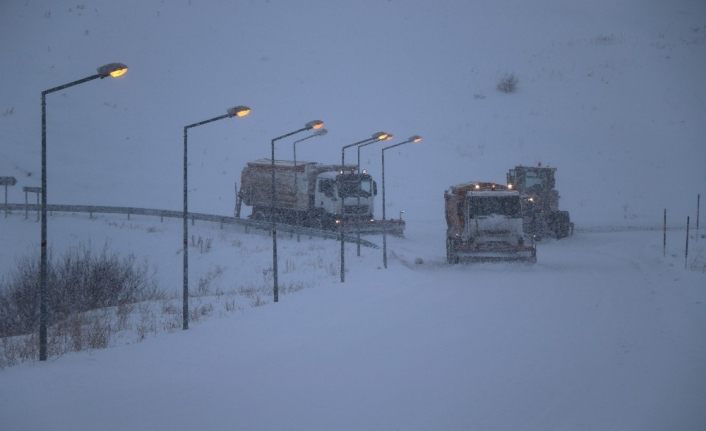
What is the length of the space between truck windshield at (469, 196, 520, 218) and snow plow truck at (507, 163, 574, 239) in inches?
380

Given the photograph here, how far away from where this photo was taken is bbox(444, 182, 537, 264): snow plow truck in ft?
79.7

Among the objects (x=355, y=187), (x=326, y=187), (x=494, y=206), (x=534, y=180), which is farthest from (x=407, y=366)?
(x=534, y=180)

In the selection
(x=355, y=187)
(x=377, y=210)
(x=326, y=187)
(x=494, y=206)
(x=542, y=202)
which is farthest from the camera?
(x=377, y=210)

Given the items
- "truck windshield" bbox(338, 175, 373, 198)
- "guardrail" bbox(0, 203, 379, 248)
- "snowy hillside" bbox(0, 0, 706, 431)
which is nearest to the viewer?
"snowy hillside" bbox(0, 0, 706, 431)

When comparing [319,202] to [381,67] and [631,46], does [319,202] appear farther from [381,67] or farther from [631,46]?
[631,46]

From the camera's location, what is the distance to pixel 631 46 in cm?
7562

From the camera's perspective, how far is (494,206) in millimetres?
25266

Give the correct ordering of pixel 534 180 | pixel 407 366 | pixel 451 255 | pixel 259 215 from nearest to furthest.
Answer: pixel 407 366 → pixel 451 255 → pixel 534 180 → pixel 259 215

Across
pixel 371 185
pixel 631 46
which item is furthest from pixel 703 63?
pixel 371 185

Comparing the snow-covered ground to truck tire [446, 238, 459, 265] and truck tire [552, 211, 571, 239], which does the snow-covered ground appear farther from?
truck tire [552, 211, 571, 239]

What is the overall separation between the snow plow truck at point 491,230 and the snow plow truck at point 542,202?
976cm

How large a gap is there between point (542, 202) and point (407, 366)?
29.1 metres

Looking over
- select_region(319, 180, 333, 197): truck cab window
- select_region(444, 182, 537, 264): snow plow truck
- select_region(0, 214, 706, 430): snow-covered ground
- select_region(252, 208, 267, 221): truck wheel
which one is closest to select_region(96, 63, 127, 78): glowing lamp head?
select_region(0, 214, 706, 430): snow-covered ground

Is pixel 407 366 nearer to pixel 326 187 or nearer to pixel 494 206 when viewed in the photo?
pixel 494 206
